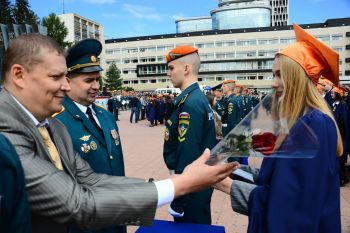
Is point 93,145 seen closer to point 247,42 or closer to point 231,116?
point 231,116

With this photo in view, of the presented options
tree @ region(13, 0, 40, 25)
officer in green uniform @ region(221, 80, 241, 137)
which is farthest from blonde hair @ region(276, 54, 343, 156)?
tree @ region(13, 0, 40, 25)

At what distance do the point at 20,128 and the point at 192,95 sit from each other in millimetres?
2079

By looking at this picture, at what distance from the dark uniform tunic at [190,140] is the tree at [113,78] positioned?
80.3 m

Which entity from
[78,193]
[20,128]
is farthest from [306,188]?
[20,128]

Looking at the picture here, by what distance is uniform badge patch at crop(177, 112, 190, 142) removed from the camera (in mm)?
3170

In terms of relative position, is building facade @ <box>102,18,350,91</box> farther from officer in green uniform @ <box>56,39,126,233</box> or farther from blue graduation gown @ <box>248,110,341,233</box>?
blue graduation gown @ <box>248,110,341,233</box>

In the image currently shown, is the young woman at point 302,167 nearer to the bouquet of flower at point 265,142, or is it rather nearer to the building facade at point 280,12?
the bouquet of flower at point 265,142

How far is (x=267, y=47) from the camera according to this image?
247 feet

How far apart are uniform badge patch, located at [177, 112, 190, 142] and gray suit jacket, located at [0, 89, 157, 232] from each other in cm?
162

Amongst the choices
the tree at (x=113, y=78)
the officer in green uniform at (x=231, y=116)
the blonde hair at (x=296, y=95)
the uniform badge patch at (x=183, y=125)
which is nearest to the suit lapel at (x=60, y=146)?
the blonde hair at (x=296, y=95)

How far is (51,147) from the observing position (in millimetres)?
1731

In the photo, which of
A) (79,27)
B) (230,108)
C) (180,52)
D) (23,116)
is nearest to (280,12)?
(79,27)

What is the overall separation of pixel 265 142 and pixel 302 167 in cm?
21

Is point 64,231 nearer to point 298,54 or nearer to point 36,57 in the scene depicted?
point 36,57
